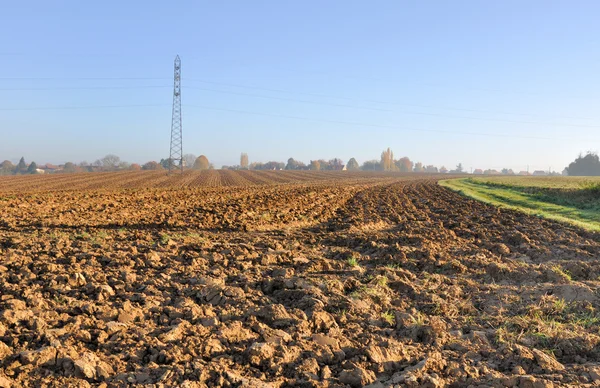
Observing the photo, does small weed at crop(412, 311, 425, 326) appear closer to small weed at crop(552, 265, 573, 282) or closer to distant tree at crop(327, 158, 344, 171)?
small weed at crop(552, 265, 573, 282)

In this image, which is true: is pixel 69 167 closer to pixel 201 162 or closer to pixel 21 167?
pixel 21 167

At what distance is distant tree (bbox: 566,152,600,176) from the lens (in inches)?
5344

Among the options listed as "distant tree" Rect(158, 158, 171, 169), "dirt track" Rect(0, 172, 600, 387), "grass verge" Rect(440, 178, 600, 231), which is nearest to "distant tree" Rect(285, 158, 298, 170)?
"distant tree" Rect(158, 158, 171, 169)

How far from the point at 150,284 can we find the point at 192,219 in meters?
8.07

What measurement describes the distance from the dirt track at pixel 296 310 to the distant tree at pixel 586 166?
15316 cm

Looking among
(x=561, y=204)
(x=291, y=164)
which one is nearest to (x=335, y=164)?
(x=291, y=164)

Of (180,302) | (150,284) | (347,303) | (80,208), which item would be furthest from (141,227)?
(347,303)

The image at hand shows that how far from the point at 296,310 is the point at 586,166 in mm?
163773

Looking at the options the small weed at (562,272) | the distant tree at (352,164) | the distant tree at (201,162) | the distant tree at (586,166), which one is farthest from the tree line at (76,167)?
the distant tree at (586,166)

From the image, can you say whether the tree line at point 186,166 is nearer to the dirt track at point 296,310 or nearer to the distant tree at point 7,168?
the distant tree at point 7,168

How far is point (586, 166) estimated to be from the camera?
138625mm

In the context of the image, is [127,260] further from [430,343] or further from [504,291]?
[504,291]

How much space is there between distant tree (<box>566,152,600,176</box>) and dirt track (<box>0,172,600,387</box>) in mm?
153161

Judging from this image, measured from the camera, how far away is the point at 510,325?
5.71 m
